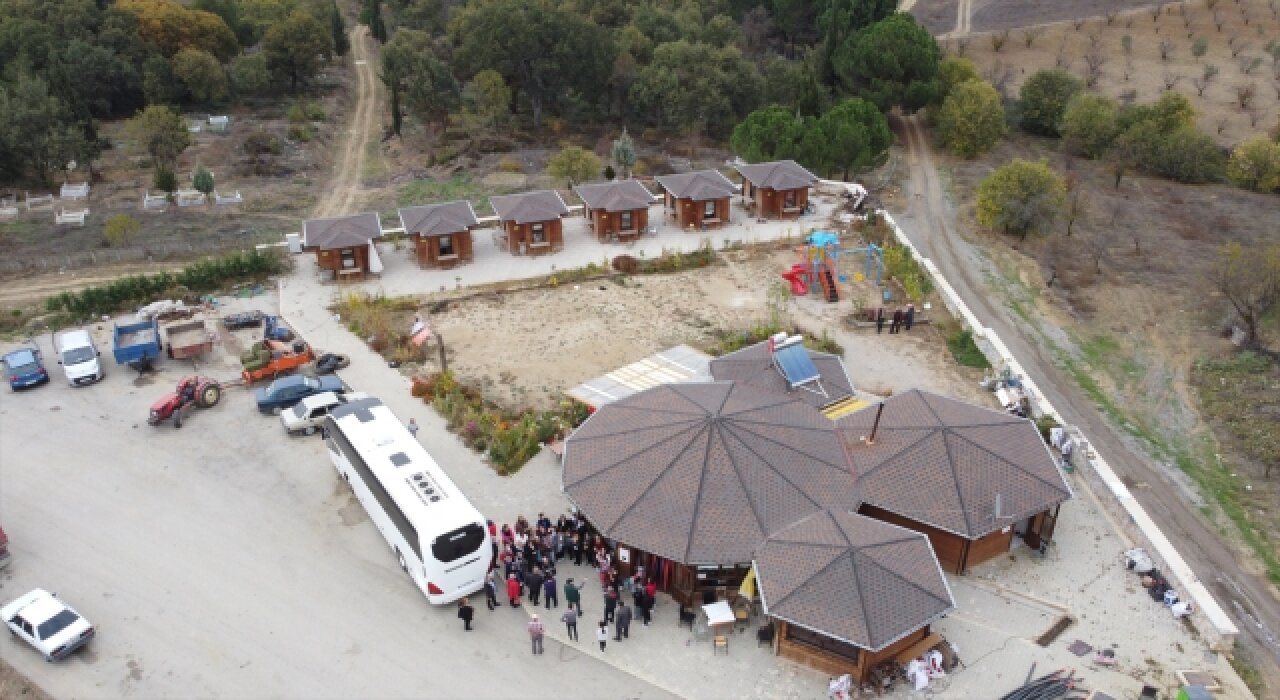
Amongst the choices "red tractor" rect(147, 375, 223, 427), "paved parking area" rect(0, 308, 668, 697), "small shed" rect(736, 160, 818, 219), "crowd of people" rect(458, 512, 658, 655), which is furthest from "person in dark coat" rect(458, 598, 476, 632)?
"small shed" rect(736, 160, 818, 219)

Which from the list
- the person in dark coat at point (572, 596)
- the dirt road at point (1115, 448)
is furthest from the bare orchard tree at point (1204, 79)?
the person in dark coat at point (572, 596)

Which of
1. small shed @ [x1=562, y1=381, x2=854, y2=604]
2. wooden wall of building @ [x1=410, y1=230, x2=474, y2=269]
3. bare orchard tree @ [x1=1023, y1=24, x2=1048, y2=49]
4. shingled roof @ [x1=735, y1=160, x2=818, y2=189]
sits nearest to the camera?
small shed @ [x1=562, y1=381, x2=854, y2=604]

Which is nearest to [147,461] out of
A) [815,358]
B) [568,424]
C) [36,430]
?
[36,430]

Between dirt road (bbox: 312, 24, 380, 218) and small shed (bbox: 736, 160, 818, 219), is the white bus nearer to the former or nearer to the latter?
small shed (bbox: 736, 160, 818, 219)

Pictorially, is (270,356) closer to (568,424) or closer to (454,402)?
(454,402)

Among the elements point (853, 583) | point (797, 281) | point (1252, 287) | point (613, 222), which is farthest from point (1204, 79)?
point (853, 583)

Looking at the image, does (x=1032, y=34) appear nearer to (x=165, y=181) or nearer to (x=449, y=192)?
(x=449, y=192)
